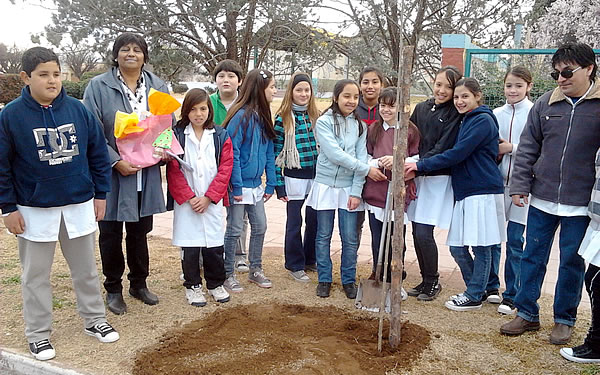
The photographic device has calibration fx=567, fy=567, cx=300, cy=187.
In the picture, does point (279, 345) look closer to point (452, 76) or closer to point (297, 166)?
point (297, 166)

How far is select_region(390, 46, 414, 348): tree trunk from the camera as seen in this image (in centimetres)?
345

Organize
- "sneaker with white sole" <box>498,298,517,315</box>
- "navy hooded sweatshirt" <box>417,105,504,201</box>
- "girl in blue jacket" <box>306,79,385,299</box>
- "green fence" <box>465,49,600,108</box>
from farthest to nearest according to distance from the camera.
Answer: "green fence" <box>465,49,600,108</box>
"girl in blue jacket" <box>306,79,385,299</box>
"sneaker with white sole" <box>498,298,517,315</box>
"navy hooded sweatshirt" <box>417,105,504,201</box>

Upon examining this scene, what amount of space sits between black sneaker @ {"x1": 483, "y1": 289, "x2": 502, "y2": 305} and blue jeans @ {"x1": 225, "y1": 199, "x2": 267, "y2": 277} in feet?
6.63

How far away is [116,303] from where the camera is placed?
14.6ft

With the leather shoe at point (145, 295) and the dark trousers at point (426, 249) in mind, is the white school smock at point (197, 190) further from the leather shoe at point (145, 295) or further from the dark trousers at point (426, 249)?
the dark trousers at point (426, 249)

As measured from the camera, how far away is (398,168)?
3607 millimetres

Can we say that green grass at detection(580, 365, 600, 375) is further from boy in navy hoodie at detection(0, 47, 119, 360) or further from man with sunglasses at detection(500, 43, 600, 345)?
boy in navy hoodie at detection(0, 47, 119, 360)

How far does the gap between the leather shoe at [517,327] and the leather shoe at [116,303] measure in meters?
2.88

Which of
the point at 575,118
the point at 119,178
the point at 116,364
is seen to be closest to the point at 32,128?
the point at 119,178

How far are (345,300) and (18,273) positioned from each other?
316 centimetres

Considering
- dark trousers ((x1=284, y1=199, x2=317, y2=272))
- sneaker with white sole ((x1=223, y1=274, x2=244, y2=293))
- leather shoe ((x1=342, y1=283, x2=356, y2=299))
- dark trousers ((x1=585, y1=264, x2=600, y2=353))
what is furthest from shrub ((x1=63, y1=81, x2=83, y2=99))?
dark trousers ((x1=585, y1=264, x2=600, y2=353))

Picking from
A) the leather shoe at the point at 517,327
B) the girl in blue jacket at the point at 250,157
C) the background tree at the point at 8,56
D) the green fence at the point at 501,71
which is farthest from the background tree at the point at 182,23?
the background tree at the point at 8,56

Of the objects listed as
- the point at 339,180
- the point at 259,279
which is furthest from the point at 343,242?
the point at 259,279

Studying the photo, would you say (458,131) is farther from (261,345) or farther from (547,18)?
(547,18)
